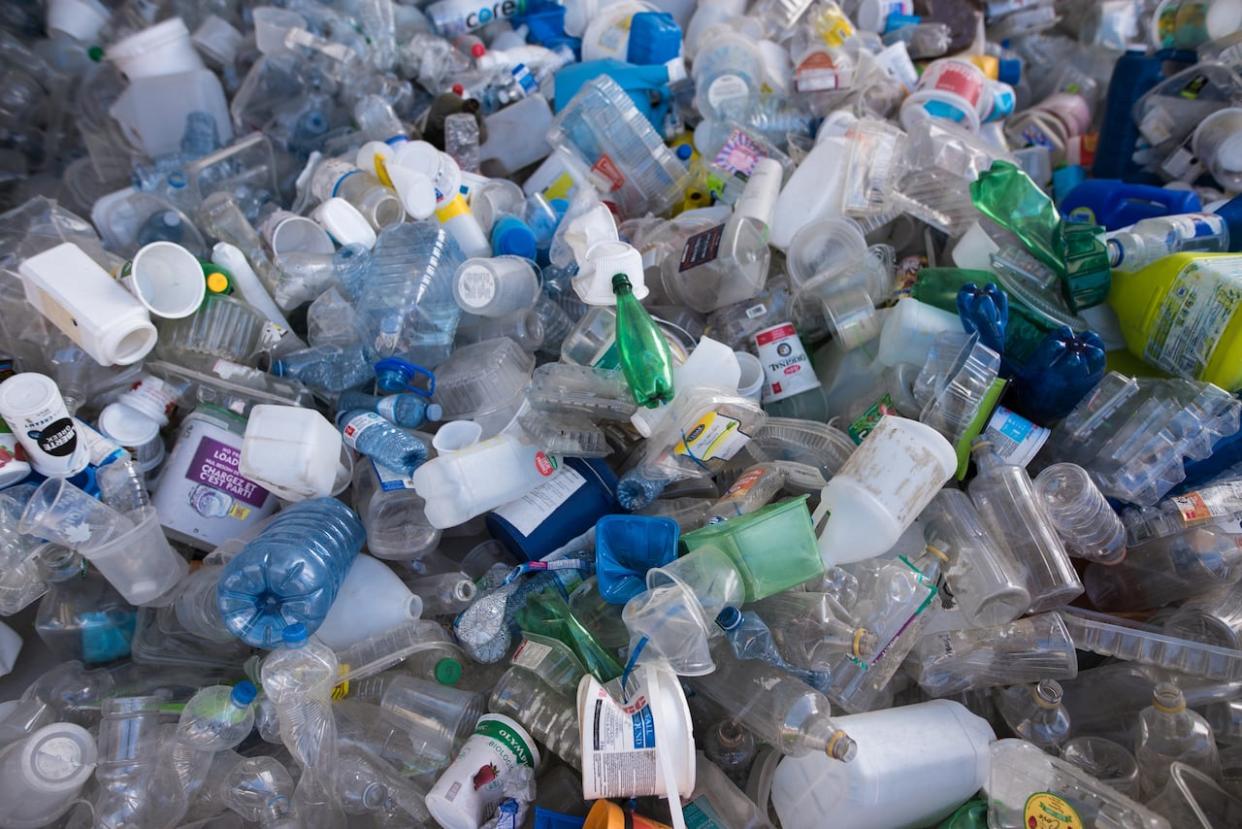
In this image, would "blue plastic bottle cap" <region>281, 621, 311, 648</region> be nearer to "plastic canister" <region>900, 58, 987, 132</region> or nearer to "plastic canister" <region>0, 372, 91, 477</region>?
"plastic canister" <region>0, 372, 91, 477</region>

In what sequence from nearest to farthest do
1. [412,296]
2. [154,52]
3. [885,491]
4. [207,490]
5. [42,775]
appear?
1. [42,775]
2. [885,491]
3. [207,490]
4. [412,296]
5. [154,52]

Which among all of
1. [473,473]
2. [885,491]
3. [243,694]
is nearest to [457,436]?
[473,473]

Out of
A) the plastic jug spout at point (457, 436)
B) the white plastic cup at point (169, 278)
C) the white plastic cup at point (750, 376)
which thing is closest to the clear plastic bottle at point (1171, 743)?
the white plastic cup at point (750, 376)

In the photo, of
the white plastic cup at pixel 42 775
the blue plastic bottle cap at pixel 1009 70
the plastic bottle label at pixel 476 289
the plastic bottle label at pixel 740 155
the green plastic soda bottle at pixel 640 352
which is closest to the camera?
the white plastic cup at pixel 42 775

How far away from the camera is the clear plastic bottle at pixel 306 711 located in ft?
4.75

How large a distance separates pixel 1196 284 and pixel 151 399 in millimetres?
2074

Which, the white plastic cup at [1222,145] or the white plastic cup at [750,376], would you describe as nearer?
the white plastic cup at [750,376]

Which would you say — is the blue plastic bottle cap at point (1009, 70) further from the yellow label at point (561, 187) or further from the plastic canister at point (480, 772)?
the plastic canister at point (480, 772)

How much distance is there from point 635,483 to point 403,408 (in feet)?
1.57

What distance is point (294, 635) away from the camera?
4.85 ft

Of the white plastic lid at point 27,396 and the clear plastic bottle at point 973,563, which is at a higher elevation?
the white plastic lid at point 27,396

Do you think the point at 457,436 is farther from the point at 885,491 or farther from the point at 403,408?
the point at 885,491

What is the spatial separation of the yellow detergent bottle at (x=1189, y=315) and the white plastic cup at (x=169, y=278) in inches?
76.4

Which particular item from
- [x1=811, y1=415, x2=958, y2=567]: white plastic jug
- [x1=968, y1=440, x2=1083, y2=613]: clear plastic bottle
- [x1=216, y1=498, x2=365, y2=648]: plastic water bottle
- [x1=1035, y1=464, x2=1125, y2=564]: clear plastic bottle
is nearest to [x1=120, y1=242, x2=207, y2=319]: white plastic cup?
[x1=216, y1=498, x2=365, y2=648]: plastic water bottle
